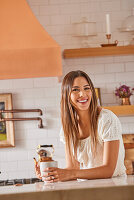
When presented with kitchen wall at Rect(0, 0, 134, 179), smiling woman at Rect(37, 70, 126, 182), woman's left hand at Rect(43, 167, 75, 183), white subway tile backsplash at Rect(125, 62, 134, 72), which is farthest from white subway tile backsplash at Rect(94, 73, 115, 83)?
woman's left hand at Rect(43, 167, 75, 183)

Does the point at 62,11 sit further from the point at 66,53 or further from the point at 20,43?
the point at 20,43

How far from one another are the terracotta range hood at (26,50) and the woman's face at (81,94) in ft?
3.45

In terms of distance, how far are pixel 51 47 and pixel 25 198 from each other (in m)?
1.99

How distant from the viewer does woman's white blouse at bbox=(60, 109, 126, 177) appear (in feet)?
6.34

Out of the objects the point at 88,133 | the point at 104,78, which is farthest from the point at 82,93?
the point at 104,78

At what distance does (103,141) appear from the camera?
1991 mm

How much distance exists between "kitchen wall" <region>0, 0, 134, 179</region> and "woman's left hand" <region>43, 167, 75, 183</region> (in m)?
2.25

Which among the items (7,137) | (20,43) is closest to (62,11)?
(20,43)

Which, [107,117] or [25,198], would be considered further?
[107,117]

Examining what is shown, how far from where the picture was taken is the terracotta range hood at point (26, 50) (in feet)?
10.1

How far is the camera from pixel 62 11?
13.5 feet

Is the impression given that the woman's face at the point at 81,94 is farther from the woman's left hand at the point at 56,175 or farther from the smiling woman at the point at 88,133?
the woman's left hand at the point at 56,175

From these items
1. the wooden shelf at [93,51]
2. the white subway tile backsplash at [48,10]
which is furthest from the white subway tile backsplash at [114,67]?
the white subway tile backsplash at [48,10]

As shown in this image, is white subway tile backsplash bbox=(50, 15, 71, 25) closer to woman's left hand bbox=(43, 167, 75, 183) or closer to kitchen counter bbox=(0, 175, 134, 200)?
woman's left hand bbox=(43, 167, 75, 183)
